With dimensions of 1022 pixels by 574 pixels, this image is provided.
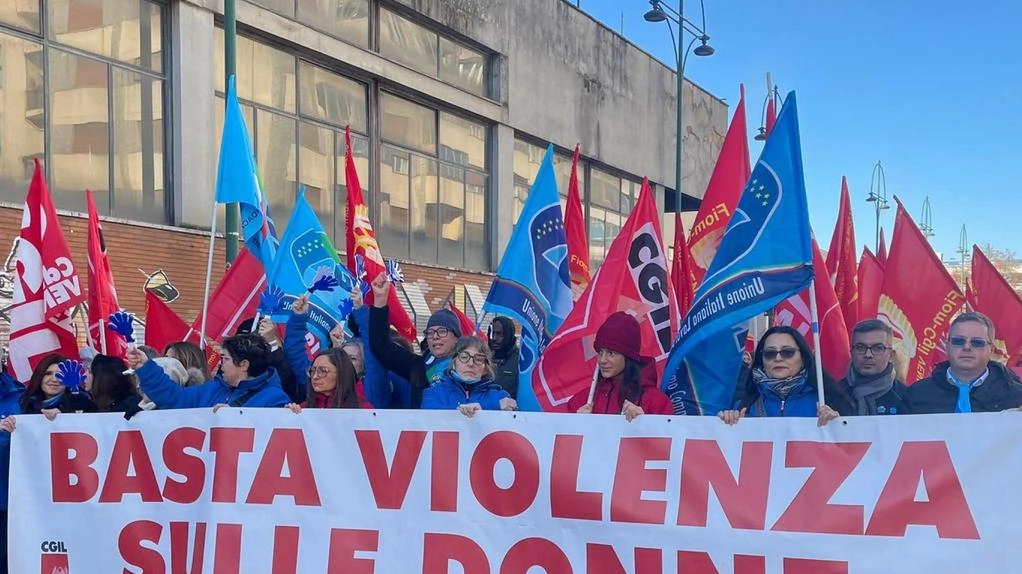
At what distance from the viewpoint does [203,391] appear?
4.70 metres

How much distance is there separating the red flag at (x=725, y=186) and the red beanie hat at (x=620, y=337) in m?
1.31

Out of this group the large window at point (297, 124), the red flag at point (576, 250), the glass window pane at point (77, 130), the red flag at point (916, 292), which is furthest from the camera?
the large window at point (297, 124)

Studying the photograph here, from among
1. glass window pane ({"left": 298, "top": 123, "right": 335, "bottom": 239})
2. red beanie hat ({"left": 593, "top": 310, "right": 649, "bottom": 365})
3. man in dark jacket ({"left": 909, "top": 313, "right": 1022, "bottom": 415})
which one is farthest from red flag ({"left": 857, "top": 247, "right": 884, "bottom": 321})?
glass window pane ({"left": 298, "top": 123, "right": 335, "bottom": 239})

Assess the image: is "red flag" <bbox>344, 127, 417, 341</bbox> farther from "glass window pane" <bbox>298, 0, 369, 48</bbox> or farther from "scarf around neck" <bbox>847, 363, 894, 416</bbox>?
"glass window pane" <bbox>298, 0, 369, 48</bbox>

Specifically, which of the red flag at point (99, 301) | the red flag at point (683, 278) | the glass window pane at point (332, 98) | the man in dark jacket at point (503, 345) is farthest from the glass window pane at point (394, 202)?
the red flag at point (683, 278)

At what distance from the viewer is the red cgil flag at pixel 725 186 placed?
520 centimetres

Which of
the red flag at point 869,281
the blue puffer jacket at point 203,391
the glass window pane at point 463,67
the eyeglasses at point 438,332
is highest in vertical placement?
the glass window pane at point 463,67

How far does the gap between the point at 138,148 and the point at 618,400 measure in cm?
917

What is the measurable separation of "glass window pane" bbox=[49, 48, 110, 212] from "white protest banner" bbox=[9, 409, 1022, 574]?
6831 millimetres

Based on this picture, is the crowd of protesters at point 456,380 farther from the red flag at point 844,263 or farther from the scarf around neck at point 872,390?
the red flag at point 844,263

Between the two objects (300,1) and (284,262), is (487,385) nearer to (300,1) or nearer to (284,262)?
(284,262)

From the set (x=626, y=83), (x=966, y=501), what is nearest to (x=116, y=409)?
(x=966, y=501)

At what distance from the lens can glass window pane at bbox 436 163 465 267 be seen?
1756 cm

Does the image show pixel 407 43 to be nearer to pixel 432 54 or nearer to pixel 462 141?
pixel 432 54
